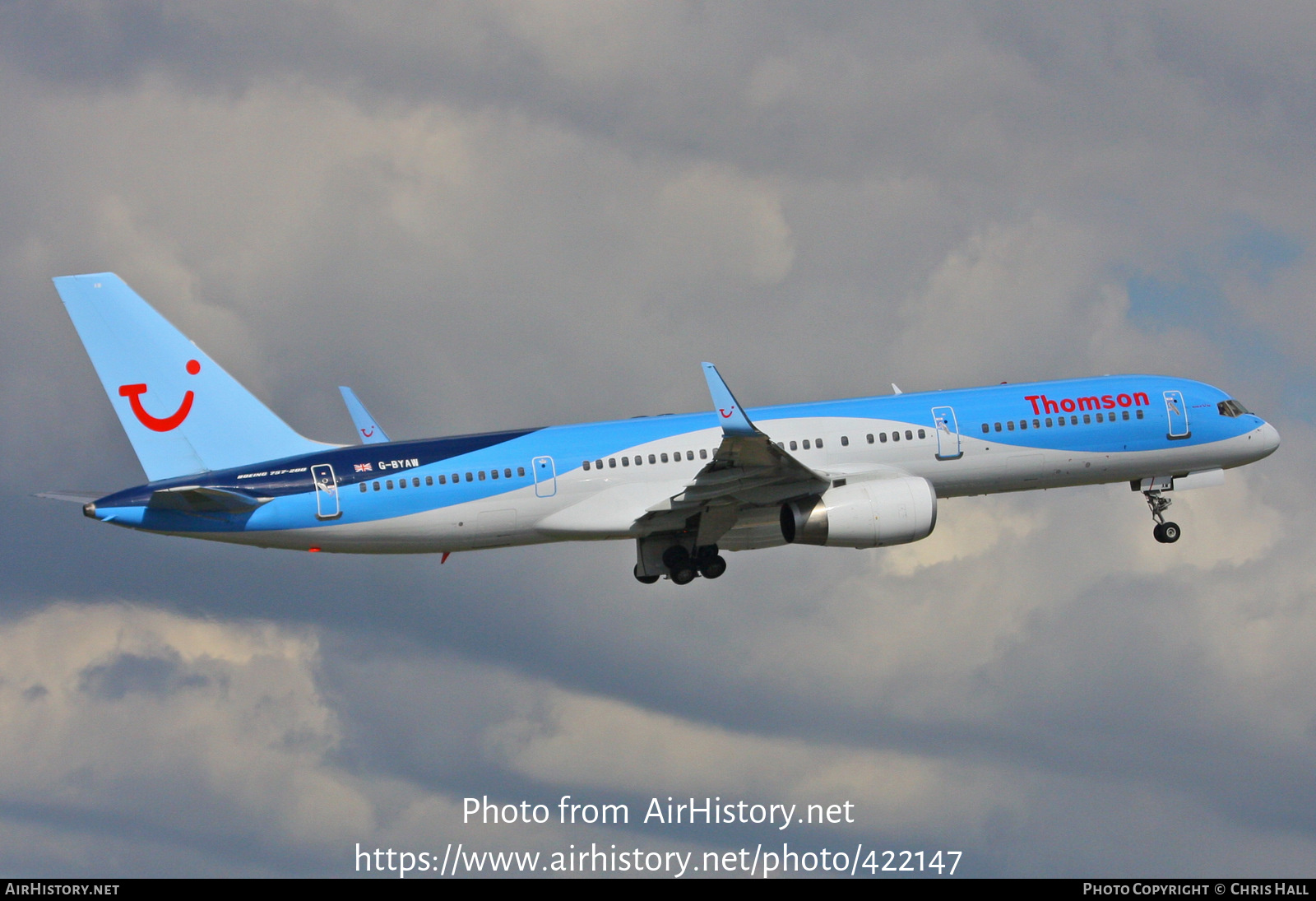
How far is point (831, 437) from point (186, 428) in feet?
72.1

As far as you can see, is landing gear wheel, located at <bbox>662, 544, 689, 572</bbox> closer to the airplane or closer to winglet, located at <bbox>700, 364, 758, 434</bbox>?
the airplane

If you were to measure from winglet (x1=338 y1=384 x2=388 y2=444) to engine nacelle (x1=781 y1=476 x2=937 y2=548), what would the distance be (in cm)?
1657

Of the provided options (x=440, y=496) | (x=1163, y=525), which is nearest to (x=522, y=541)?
(x=440, y=496)

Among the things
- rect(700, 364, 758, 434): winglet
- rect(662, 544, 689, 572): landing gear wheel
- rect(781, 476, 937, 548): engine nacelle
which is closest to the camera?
rect(700, 364, 758, 434): winglet

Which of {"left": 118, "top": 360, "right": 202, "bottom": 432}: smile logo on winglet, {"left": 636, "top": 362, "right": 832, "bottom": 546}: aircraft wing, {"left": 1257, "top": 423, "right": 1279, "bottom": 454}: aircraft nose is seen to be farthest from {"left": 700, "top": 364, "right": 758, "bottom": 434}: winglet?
{"left": 1257, "top": 423, "right": 1279, "bottom": 454}: aircraft nose

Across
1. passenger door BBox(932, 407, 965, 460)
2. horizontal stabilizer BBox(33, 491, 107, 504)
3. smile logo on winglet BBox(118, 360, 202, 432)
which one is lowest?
horizontal stabilizer BBox(33, 491, 107, 504)

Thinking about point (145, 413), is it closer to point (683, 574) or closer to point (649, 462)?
point (649, 462)

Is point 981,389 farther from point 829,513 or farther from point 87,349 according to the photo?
point 87,349

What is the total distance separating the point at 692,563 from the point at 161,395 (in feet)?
64.5

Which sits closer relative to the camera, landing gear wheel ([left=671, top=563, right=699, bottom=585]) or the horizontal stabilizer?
the horizontal stabilizer

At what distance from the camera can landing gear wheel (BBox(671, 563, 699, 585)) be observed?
186 feet

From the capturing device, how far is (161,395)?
5103cm

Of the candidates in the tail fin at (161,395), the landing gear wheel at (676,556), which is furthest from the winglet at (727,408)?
the tail fin at (161,395)

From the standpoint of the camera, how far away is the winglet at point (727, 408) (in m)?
47.5
